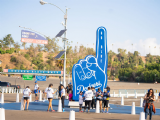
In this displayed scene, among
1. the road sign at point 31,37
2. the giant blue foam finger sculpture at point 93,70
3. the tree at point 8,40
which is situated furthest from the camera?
the tree at point 8,40

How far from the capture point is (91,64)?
20219 mm

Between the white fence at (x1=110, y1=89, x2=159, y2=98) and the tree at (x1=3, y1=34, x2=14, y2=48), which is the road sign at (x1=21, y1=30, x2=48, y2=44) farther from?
the tree at (x1=3, y1=34, x2=14, y2=48)

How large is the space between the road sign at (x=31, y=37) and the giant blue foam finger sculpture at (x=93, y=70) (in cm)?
464

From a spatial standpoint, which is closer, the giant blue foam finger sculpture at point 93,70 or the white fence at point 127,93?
the giant blue foam finger sculpture at point 93,70

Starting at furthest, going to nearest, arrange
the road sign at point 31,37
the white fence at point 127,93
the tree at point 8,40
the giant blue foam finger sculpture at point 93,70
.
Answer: the tree at point 8,40
the white fence at point 127,93
the road sign at point 31,37
the giant blue foam finger sculpture at point 93,70

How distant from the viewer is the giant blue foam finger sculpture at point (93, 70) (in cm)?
1964

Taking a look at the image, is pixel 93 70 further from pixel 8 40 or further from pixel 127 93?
pixel 8 40

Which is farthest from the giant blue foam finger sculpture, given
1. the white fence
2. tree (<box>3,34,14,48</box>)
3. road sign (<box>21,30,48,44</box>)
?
tree (<box>3,34,14,48</box>)

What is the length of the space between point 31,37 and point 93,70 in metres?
6.30

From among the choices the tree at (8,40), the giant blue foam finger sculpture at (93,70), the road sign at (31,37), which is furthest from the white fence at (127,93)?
the tree at (8,40)

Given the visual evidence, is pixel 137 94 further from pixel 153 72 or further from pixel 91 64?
pixel 153 72

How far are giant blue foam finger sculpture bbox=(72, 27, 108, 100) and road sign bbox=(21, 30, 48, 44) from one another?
4.64 meters

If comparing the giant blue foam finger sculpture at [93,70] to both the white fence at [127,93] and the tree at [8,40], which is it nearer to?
the white fence at [127,93]

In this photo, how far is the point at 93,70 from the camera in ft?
65.9
